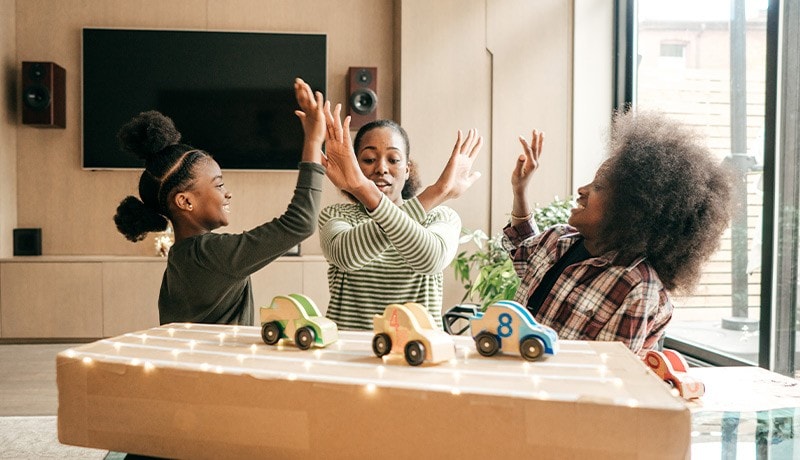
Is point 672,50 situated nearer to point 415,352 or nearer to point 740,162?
point 740,162

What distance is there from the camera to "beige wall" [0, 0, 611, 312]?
15.3 ft

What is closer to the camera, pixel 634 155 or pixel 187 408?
pixel 187 408

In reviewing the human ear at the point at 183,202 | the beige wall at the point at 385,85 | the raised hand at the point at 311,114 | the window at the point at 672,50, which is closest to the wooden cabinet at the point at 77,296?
the beige wall at the point at 385,85

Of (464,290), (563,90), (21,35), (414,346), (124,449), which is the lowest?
(464,290)

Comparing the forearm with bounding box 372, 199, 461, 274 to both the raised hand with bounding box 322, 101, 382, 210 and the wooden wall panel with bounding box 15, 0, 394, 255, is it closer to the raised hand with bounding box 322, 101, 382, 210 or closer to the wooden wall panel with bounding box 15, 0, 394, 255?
the raised hand with bounding box 322, 101, 382, 210

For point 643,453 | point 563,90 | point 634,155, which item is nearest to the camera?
point 643,453

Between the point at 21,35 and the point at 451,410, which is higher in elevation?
the point at 21,35

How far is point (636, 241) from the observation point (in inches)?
51.9

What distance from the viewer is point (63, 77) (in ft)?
16.0

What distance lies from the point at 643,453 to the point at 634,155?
96 centimetres

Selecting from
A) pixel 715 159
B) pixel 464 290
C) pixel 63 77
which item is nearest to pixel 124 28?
pixel 63 77

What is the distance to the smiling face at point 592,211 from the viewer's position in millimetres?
1423

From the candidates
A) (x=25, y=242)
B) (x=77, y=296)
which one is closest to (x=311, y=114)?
(x=77, y=296)

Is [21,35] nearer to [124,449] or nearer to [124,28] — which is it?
[124,28]
